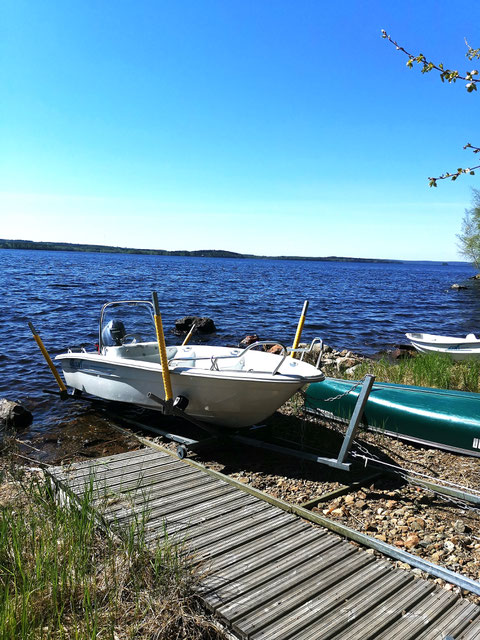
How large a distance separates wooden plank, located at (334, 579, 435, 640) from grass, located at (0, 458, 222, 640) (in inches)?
37.0

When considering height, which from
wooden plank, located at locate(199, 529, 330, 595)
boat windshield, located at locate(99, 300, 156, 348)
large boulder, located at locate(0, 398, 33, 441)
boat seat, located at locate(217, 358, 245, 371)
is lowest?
large boulder, located at locate(0, 398, 33, 441)

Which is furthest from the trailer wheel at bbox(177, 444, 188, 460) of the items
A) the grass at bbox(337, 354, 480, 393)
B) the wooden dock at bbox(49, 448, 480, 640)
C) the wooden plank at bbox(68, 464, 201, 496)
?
the grass at bbox(337, 354, 480, 393)

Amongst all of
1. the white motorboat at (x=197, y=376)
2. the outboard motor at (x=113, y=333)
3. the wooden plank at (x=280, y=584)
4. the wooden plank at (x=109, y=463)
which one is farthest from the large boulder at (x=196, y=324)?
the wooden plank at (x=280, y=584)

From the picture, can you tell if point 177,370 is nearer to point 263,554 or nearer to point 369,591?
point 263,554

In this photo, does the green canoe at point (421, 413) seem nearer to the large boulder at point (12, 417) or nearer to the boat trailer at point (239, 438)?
the boat trailer at point (239, 438)

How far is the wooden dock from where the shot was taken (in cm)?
316

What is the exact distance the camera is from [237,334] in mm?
20062

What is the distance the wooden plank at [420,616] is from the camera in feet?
10.2

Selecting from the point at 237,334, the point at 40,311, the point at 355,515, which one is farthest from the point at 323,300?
the point at 355,515

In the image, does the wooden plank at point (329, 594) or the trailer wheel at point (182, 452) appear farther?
the trailer wheel at point (182, 452)

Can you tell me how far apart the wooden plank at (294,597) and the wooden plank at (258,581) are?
0.09 m

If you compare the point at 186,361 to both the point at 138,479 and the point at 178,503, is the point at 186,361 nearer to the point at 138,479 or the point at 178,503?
the point at 138,479

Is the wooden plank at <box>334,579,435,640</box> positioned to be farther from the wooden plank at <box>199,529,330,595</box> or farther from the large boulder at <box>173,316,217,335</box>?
the large boulder at <box>173,316,217,335</box>

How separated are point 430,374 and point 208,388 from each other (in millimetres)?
5227
